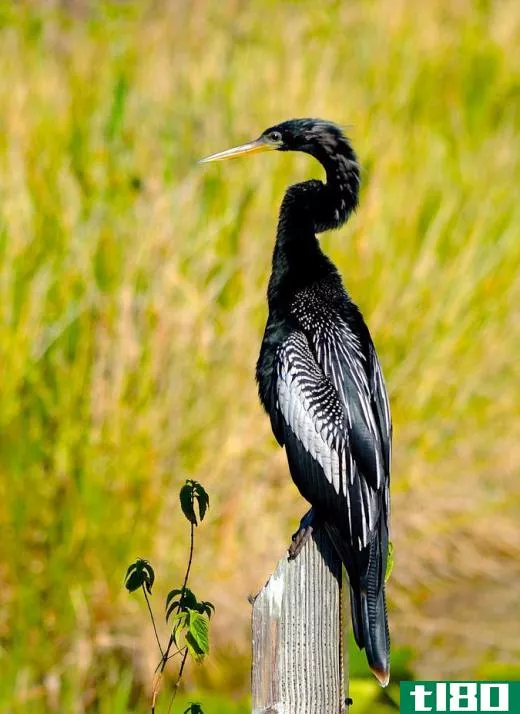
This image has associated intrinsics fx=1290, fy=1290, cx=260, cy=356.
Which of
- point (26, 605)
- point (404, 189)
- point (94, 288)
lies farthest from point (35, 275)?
point (404, 189)

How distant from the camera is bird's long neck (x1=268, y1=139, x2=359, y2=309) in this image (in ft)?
6.78

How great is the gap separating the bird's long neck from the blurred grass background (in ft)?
4.18

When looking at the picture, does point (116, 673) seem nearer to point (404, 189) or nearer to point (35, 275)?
point (35, 275)

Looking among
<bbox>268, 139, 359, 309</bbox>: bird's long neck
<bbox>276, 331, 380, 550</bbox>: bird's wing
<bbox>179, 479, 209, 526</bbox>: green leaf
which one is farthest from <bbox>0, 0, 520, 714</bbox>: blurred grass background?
<bbox>179, 479, 209, 526</bbox>: green leaf

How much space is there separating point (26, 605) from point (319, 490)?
202 centimetres

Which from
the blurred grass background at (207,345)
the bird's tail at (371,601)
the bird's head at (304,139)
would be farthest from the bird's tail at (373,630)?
the blurred grass background at (207,345)

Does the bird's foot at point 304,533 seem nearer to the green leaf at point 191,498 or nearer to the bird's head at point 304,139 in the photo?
the green leaf at point 191,498

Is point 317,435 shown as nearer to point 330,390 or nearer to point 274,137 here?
point 330,390

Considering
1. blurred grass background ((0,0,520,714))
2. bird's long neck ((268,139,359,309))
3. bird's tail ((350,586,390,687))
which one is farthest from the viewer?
blurred grass background ((0,0,520,714))

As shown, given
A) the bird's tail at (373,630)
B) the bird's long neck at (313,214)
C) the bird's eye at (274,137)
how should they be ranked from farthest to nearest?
the bird's eye at (274,137)
the bird's long neck at (313,214)
the bird's tail at (373,630)

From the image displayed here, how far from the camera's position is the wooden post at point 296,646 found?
1.60 meters

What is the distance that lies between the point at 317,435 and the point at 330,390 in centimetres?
7

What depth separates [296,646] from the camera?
1616mm

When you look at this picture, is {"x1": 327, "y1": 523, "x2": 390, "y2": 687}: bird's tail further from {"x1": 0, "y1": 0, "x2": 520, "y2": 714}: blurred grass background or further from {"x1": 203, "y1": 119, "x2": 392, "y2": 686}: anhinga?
{"x1": 0, "y1": 0, "x2": 520, "y2": 714}: blurred grass background
